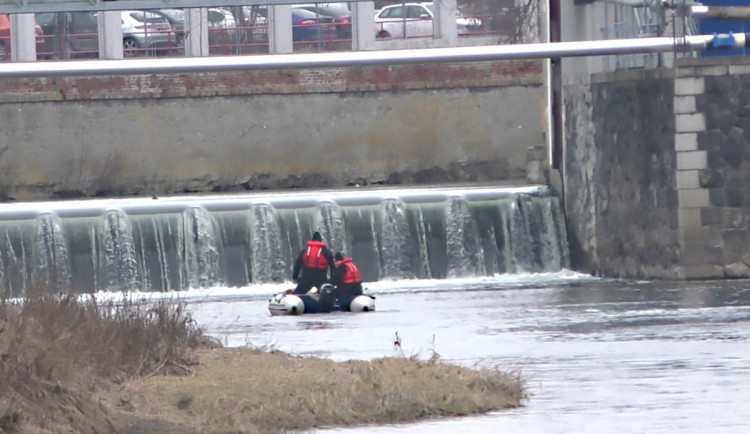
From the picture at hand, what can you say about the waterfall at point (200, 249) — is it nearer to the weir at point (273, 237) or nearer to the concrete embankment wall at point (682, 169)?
the weir at point (273, 237)

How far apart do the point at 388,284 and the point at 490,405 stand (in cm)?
1656

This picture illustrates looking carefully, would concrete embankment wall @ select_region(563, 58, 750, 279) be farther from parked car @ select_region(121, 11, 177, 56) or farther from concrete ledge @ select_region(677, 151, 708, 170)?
parked car @ select_region(121, 11, 177, 56)

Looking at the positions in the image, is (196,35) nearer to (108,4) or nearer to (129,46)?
(129,46)

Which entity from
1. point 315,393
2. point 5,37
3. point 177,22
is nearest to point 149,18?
point 177,22

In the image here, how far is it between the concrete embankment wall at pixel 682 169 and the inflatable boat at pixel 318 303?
5.74m

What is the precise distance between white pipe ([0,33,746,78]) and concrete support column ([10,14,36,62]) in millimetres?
15037

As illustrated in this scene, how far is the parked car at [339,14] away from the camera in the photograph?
1778 inches

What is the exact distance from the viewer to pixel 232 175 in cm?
3972

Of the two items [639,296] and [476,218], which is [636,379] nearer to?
[639,296]

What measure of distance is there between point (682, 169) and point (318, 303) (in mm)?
6605

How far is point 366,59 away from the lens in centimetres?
2683

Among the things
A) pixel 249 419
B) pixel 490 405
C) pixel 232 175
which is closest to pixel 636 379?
pixel 490 405

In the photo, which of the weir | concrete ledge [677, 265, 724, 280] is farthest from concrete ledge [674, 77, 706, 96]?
the weir

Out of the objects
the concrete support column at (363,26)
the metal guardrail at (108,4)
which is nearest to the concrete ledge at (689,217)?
the metal guardrail at (108,4)
